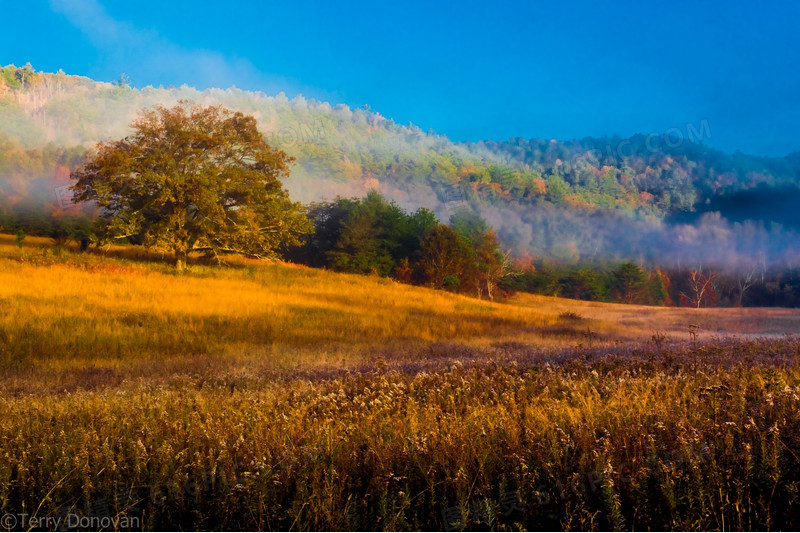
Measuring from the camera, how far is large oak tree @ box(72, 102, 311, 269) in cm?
3369

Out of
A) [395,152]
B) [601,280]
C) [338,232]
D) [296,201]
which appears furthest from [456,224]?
[395,152]

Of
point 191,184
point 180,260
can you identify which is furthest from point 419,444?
point 180,260

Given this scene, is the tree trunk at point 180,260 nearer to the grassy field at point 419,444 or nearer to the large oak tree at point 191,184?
the large oak tree at point 191,184

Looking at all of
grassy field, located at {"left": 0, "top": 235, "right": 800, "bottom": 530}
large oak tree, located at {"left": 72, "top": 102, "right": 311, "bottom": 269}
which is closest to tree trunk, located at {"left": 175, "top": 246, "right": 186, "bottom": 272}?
large oak tree, located at {"left": 72, "top": 102, "right": 311, "bottom": 269}

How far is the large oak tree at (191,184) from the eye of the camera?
111 feet

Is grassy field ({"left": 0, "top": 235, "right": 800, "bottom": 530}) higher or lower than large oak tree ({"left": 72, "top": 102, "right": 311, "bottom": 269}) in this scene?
lower

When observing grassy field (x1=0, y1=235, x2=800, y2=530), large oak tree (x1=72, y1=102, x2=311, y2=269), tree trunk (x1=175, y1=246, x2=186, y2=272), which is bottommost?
grassy field (x1=0, y1=235, x2=800, y2=530)

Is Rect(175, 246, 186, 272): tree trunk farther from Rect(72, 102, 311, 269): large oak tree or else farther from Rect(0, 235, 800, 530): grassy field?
Rect(0, 235, 800, 530): grassy field

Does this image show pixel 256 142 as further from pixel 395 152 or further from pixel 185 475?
pixel 395 152

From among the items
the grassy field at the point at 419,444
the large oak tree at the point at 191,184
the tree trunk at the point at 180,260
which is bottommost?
the grassy field at the point at 419,444

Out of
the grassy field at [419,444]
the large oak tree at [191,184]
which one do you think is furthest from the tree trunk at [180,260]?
the grassy field at [419,444]

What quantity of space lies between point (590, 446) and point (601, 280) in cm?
7467

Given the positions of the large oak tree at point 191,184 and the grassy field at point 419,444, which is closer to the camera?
the grassy field at point 419,444

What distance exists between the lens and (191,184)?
33406 millimetres
